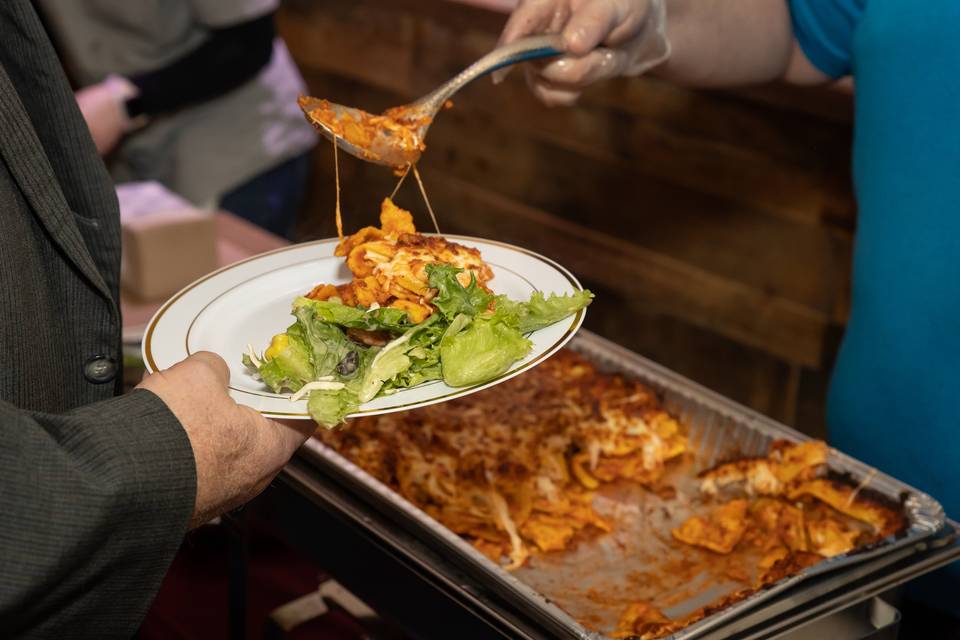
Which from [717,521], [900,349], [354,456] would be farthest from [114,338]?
[900,349]

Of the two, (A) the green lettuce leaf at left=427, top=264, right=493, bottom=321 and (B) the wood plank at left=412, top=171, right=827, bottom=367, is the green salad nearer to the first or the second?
(A) the green lettuce leaf at left=427, top=264, right=493, bottom=321

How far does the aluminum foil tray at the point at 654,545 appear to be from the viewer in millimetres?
1301

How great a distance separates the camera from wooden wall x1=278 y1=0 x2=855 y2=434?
288 centimetres

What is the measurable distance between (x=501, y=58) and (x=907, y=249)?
688 mm

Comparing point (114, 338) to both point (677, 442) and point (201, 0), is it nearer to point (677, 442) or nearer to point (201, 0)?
point (677, 442)

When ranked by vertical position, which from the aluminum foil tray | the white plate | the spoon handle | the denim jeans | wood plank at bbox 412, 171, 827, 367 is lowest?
wood plank at bbox 412, 171, 827, 367

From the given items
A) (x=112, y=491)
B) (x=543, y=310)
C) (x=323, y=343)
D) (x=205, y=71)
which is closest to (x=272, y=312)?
(x=323, y=343)

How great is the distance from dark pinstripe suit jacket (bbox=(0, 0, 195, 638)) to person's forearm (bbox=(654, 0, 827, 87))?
108 centimetres

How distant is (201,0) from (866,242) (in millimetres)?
1855

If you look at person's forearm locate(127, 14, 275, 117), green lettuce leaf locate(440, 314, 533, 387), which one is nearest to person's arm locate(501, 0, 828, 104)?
Answer: green lettuce leaf locate(440, 314, 533, 387)

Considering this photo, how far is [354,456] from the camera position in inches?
65.6

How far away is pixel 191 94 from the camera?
291 centimetres

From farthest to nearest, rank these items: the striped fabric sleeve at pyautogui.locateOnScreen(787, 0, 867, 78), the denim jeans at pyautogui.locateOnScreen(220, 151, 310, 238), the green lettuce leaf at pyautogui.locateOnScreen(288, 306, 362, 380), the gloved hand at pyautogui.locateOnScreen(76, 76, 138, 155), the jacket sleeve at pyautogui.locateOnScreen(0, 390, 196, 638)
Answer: the denim jeans at pyautogui.locateOnScreen(220, 151, 310, 238)
the gloved hand at pyautogui.locateOnScreen(76, 76, 138, 155)
the striped fabric sleeve at pyautogui.locateOnScreen(787, 0, 867, 78)
the green lettuce leaf at pyautogui.locateOnScreen(288, 306, 362, 380)
the jacket sleeve at pyautogui.locateOnScreen(0, 390, 196, 638)

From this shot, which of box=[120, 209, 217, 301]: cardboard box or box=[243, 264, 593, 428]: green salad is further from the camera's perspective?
box=[120, 209, 217, 301]: cardboard box
